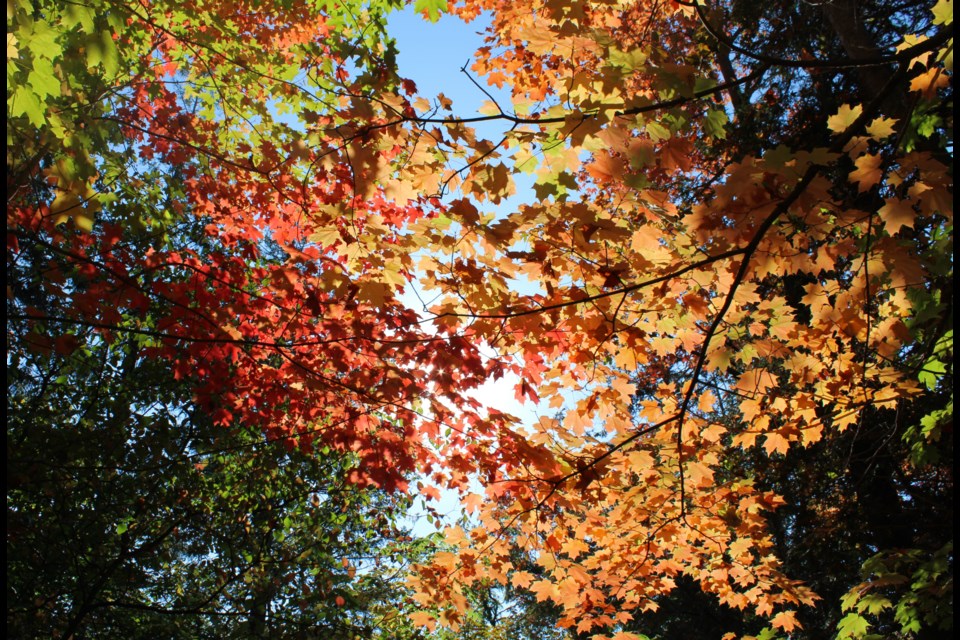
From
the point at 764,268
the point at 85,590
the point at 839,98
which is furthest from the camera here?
the point at 839,98

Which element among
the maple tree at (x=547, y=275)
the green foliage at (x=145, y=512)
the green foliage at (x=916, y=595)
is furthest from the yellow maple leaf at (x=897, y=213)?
the green foliage at (x=145, y=512)

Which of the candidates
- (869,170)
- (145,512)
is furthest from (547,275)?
(145,512)

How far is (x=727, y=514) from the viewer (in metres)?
4.40

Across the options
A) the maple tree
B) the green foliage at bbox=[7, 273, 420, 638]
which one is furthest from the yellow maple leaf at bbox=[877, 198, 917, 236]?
the green foliage at bbox=[7, 273, 420, 638]

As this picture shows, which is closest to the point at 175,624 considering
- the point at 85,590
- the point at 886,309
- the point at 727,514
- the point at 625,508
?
the point at 85,590

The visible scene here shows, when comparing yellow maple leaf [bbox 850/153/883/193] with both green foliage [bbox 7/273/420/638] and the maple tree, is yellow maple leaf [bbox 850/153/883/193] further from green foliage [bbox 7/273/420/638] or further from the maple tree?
green foliage [bbox 7/273/420/638]

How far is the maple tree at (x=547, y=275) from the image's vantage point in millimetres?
2699

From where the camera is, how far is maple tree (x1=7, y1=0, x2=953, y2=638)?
2.70 metres

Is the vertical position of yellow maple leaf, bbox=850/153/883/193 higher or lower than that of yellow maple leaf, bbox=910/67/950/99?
lower

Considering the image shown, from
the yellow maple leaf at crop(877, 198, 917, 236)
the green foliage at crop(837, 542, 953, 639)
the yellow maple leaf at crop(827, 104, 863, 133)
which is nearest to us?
the yellow maple leaf at crop(877, 198, 917, 236)

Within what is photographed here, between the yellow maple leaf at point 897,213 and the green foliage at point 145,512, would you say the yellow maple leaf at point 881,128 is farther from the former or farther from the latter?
the green foliage at point 145,512

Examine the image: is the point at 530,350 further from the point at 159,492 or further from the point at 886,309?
the point at 159,492

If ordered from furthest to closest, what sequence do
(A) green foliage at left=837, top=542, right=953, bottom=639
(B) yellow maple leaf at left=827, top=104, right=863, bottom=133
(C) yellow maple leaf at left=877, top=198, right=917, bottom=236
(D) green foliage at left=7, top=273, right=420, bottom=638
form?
(D) green foliage at left=7, top=273, right=420, bottom=638
(A) green foliage at left=837, top=542, right=953, bottom=639
(B) yellow maple leaf at left=827, top=104, right=863, bottom=133
(C) yellow maple leaf at left=877, top=198, right=917, bottom=236

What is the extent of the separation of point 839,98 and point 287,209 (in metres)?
7.90
